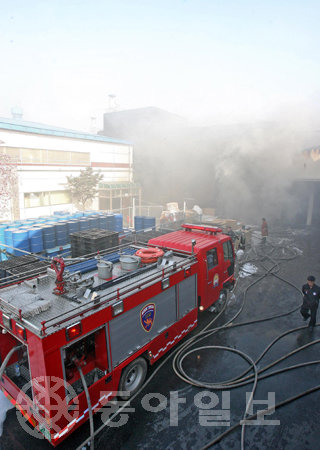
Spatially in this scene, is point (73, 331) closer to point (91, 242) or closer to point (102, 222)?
point (91, 242)

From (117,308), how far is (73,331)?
0.84 meters

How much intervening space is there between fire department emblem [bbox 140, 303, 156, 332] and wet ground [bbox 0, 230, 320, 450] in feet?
3.94

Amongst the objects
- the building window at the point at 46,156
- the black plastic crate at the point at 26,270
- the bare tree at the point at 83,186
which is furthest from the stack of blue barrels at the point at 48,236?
the bare tree at the point at 83,186

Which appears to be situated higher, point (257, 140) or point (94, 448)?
point (257, 140)

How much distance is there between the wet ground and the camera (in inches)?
166

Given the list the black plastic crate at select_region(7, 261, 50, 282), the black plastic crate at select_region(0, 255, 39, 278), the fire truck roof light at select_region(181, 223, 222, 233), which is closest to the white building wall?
the black plastic crate at select_region(0, 255, 39, 278)

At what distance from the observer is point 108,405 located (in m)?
4.78

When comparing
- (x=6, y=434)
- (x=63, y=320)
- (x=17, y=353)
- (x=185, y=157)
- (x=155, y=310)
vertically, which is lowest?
(x=6, y=434)

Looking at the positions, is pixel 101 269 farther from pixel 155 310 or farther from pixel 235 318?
pixel 235 318

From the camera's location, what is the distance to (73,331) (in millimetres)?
3850

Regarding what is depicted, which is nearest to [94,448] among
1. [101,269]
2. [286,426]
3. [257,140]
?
[101,269]

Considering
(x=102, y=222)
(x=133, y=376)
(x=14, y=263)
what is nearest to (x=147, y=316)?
(x=133, y=376)

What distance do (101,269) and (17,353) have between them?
6.36ft

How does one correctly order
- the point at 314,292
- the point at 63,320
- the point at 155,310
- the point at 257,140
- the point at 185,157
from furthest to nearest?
1. the point at 185,157
2. the point at 257,140
3. the point at 314,292
4. the point at 155,310
5. the point at 63,320
